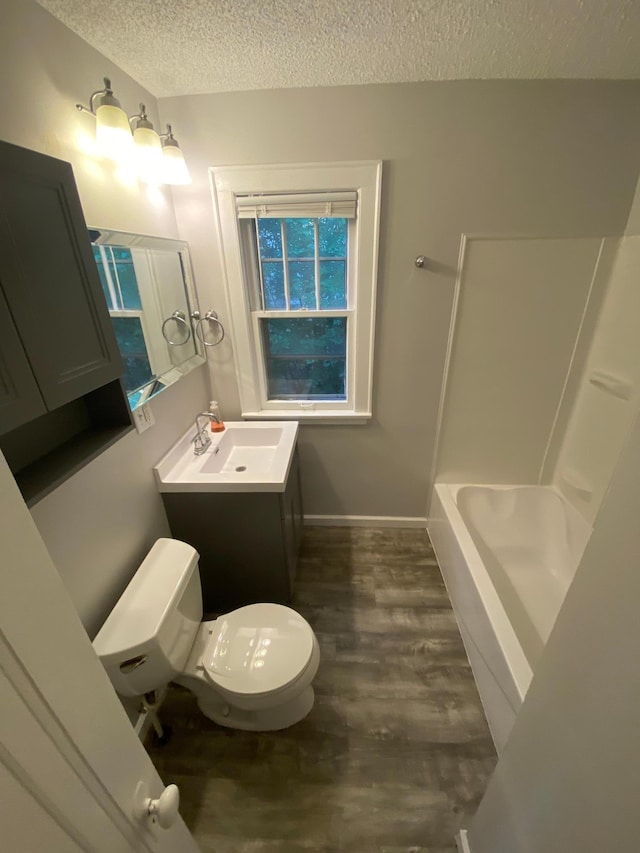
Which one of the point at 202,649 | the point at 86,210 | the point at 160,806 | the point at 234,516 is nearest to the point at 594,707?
the point at 160,806

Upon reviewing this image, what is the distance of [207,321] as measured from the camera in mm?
1895

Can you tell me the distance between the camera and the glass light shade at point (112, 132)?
1064mm

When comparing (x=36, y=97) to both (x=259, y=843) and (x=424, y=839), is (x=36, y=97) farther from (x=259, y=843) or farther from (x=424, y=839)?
(x=424, y=839)

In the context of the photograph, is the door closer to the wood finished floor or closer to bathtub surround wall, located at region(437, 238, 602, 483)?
the wood finished floor

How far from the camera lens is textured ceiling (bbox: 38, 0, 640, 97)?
105 centimetres

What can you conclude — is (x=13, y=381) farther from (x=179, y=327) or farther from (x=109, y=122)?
(x=179, y=327)

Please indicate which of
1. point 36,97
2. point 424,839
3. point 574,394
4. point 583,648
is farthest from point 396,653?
point 36,97

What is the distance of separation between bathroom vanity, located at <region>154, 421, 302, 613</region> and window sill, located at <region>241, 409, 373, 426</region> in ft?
0.55

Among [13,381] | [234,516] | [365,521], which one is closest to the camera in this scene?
[13,381]

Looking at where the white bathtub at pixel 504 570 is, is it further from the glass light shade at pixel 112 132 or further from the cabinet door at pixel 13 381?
the glass light shade at pixel 112 132

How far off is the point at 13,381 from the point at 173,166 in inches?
45.1

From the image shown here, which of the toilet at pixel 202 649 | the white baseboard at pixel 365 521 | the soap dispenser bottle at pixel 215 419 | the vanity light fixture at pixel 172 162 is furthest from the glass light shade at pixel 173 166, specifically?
the white baseboard at pixel 365 521

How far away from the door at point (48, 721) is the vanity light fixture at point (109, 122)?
1.24 meters

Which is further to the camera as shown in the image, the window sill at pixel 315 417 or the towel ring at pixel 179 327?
the window sill at pixel 315 417
